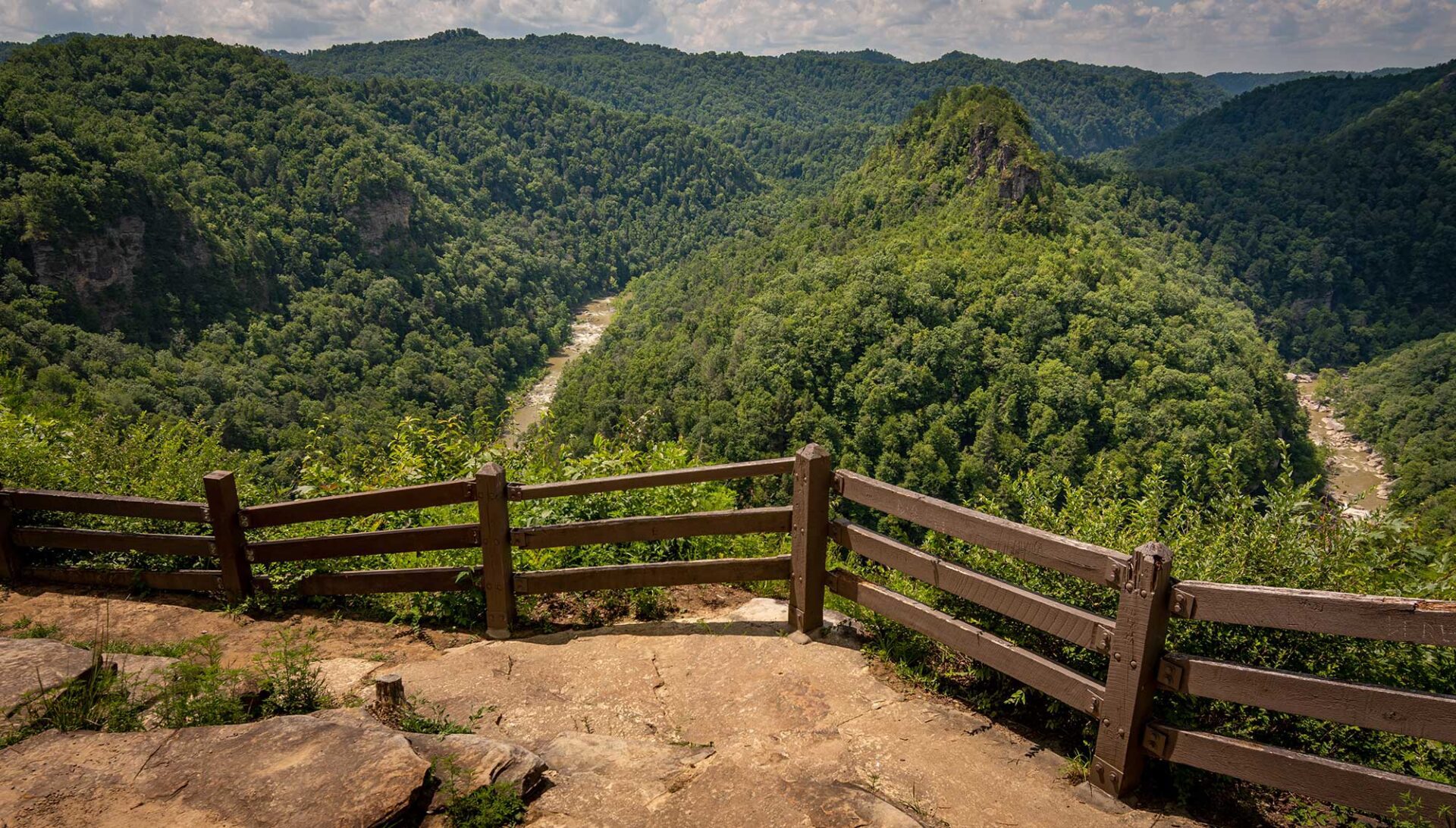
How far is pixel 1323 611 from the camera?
2.83m

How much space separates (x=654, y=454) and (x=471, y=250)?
105191mm

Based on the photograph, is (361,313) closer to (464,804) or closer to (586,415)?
(586,415)

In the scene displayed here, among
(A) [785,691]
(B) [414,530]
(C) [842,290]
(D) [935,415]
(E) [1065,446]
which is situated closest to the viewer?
(A) [785,691]

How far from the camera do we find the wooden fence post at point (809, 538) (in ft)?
14.4

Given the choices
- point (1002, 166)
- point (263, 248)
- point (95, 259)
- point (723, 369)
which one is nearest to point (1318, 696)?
point (723, 369)

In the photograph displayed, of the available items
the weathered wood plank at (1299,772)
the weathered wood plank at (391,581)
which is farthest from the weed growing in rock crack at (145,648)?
the weathered wood plank at (1299,772)

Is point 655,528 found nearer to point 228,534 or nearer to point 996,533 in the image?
point 996,533

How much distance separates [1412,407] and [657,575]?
74.9m

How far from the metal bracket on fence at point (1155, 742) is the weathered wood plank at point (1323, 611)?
545 millimetres

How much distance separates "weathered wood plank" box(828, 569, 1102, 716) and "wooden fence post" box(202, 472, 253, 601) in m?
4.15

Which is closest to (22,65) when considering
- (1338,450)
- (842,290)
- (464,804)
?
(842,290)

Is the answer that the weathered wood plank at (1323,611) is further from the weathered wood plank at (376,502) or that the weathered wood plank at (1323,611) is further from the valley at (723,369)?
the weathered wood plank at (376,502)

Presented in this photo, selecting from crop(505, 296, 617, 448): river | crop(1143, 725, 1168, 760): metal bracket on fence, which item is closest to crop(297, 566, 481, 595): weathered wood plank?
crop(1143, 725, 1168, 760): metal bracket on fence

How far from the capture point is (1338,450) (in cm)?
5891
